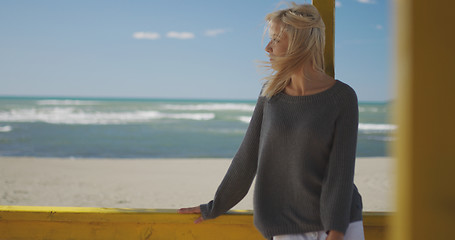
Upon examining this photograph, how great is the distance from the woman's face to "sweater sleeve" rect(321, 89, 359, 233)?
29 cm

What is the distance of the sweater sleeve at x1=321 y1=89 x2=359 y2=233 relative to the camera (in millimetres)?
1342

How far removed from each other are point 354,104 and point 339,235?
465 millimetres

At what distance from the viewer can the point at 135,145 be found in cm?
1227

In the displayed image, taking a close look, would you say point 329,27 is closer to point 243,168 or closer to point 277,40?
point 277,40

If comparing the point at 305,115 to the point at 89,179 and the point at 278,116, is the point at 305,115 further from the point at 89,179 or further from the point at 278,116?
the point at 89,179

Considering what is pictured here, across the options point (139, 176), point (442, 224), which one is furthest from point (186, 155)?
point (442, 224)

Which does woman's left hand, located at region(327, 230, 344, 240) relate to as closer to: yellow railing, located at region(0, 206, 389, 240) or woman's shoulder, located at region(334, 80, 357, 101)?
woman's shoulder, located at region(334, 80, 357, 101)

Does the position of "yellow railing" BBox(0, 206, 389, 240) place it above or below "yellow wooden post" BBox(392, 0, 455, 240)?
below

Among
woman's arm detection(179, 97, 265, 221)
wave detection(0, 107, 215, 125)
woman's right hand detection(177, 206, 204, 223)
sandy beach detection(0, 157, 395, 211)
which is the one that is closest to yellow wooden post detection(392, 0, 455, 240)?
woman's arm detection(179, 97, 265, 221)

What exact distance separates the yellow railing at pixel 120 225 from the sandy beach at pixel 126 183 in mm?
2935

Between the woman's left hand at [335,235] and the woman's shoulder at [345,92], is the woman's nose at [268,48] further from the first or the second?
the woman's left hand at [335,235]

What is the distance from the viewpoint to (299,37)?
144 cm

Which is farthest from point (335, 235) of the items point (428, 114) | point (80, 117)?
point (80, 117)

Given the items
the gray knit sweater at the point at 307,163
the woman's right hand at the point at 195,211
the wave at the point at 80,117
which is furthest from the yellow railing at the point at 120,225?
the wave at the point at 80,117
